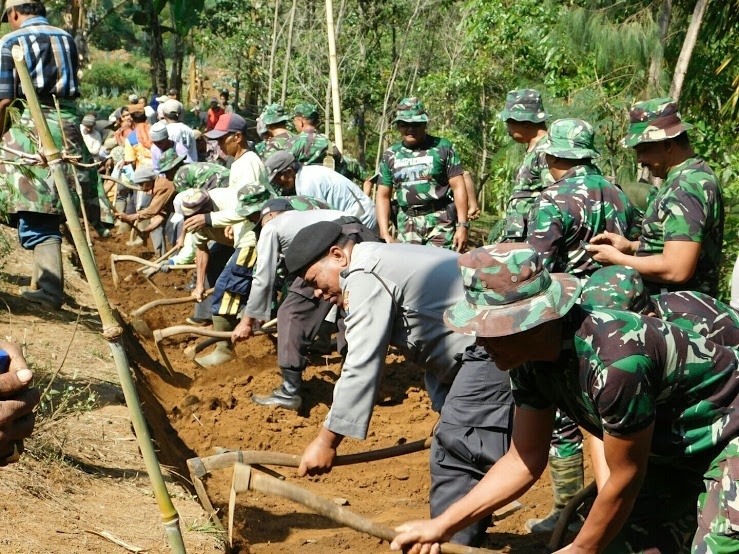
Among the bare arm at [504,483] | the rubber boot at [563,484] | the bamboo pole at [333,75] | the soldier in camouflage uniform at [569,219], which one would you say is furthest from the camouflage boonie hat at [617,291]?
the bamboo pole at [333,75]

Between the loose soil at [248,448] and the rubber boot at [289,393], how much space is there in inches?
3.5

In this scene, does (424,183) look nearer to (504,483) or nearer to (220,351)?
(220,351)

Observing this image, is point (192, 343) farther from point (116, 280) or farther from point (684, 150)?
point (684, 150)

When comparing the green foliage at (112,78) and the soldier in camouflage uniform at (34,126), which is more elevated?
the soldier in camouflage uniform at (34,126)

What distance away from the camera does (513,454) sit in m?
3.30

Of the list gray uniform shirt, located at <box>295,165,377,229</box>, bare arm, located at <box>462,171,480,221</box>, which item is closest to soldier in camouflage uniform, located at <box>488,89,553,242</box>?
bare arm, located at <box>462,171,480,221</box>

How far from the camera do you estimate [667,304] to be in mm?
3619

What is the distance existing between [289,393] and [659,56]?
16.0ft

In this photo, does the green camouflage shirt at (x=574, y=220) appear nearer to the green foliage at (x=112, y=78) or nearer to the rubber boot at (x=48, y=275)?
the rubber boot at (x=48, y=275)

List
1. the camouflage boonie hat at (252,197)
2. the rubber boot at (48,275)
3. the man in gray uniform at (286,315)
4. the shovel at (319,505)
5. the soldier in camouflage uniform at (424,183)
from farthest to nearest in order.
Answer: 1. the soldier in camouflage uniform at (424,183)
2. the camouflage boonie hat at (252,197)
3. the rubber boot at (48,275)
4. the man in gray uniform at (286,315)
5. the shovel at (319,505)

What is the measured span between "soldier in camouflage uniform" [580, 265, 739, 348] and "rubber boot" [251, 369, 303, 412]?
366cm

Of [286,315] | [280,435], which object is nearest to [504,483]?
[280,435]

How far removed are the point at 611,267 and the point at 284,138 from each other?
6026 mm

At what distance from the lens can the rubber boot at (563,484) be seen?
4.92 meters
